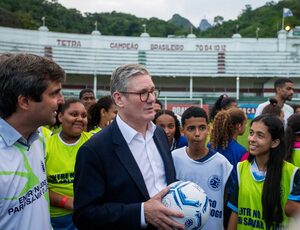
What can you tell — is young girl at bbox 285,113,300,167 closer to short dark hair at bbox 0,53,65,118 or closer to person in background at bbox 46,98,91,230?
person in background at bbox 46,98,91,230

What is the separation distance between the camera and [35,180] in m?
2.46

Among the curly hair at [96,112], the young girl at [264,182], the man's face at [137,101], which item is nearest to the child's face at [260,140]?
the young girl at [264,182]

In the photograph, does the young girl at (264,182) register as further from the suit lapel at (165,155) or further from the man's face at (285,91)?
the man's face at (285,91)

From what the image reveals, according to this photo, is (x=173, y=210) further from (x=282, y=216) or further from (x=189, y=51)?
(x=189, y=51)

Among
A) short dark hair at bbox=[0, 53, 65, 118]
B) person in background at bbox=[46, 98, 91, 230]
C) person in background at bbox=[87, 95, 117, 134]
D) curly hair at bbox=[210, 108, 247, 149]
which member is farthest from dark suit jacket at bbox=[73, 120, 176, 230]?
person in background at bbox=[87, 95, 117, 134]

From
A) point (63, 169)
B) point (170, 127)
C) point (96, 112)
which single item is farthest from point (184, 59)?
point (63, 169)

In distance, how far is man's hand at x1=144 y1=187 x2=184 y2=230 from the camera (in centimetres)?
245

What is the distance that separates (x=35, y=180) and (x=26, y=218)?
21 cm

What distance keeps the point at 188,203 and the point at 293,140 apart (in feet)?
6.71

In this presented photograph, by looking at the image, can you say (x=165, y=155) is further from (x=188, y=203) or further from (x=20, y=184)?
(x=20, y=184)

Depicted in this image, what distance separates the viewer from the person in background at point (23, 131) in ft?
7.54

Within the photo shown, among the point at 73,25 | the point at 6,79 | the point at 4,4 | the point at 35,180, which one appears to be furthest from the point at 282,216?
the point at 73,25

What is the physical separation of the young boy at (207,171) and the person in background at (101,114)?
1.82 metres

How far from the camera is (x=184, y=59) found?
5881 cm
